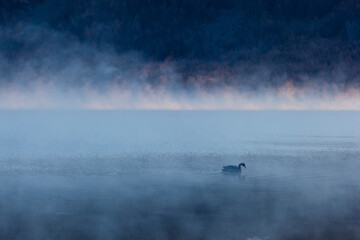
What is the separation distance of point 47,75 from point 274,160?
143318 mm

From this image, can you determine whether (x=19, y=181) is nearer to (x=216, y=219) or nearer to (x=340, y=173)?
(x=216, y=219)

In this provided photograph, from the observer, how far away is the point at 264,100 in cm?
15088

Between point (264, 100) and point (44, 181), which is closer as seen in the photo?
point (44, 181)

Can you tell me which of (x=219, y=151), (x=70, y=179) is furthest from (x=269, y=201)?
(x=219, y=151)

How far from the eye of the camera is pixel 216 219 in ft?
52.1

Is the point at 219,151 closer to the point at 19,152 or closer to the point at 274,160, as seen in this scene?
the point at 274,160

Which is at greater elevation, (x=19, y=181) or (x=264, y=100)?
(x=264, y=100)

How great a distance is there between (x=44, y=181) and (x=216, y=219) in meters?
7.23

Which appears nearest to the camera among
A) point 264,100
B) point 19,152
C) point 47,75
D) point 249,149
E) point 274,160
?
point 274,160

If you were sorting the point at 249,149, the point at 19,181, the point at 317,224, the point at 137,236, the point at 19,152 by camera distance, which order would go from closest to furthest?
the point at 137,236
the point at 317,224
the point at 19,181
the point at 19,152
the point at 249,149

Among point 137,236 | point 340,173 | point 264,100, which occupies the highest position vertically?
point 264,100

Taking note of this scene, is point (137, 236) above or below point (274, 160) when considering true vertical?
below

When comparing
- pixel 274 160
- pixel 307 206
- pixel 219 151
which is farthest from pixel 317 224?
pixel 219 151

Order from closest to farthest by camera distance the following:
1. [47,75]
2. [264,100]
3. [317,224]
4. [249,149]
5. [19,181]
Answer: [317,224], [19,181], [249,149], [264,100], [47,75]
